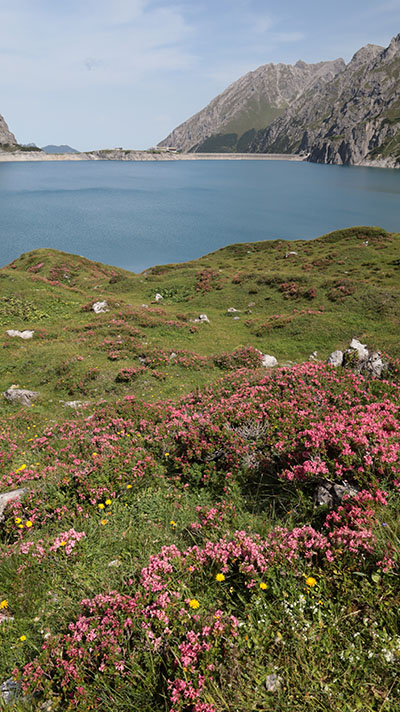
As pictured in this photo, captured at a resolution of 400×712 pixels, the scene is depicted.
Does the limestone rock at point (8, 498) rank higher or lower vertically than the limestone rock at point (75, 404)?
higher

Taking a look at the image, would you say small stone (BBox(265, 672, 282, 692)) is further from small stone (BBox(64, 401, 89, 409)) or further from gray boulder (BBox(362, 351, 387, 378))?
small stone (BBox(64, 401, 89, 409))

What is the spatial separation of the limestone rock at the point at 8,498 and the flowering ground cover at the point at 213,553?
0.44ft

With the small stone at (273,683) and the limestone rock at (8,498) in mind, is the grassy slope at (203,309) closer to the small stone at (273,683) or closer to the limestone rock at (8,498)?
the limestone rock at (8,498)

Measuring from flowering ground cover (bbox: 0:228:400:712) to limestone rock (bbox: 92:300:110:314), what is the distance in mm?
23198

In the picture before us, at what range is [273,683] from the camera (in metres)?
3.52

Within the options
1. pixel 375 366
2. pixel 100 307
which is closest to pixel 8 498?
pixel 375 366

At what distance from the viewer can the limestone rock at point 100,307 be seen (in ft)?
115

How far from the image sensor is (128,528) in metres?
6.46

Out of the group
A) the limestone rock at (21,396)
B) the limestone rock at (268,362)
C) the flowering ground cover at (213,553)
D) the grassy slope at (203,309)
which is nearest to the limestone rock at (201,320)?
the grassy slope at (203,309)

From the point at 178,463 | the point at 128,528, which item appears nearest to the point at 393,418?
the point at 178,463

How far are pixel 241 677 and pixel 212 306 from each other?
3769 centimetres

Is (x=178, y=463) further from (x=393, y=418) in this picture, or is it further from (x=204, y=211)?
(x=204, y=211)

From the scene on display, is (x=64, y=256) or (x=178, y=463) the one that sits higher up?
(x=64, y=256)

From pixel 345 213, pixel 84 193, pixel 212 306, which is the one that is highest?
pixel 84 193
